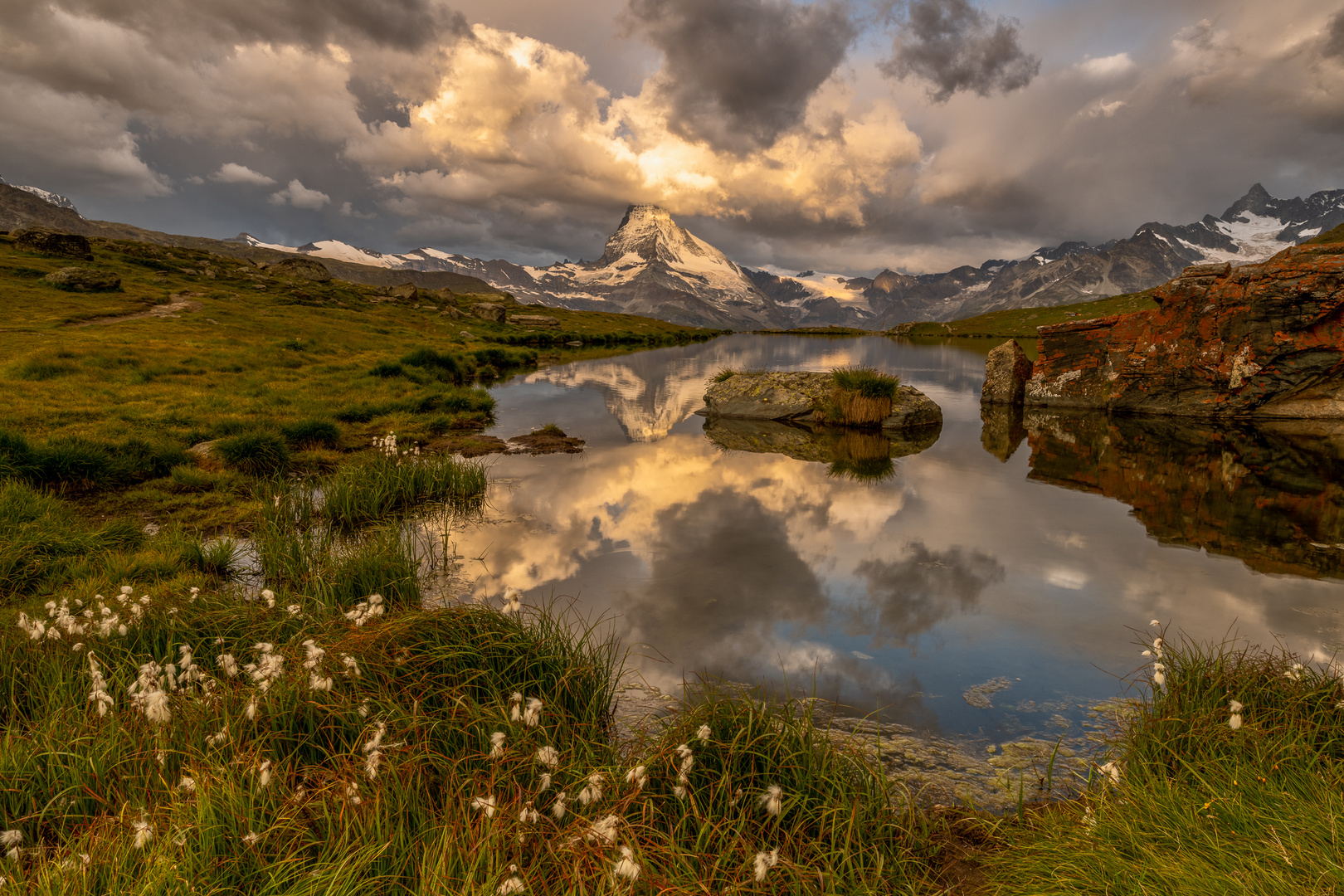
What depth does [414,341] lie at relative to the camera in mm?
46125

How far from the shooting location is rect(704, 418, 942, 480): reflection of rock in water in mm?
15766

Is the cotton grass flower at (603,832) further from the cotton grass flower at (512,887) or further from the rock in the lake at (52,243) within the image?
the rock in the lake at (52,243)

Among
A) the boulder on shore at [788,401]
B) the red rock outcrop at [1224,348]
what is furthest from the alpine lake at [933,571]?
the red rock outcrop at [1224,348]

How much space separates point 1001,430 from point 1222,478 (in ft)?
26.7

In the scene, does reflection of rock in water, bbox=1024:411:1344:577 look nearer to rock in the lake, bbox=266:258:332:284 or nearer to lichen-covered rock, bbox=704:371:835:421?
lichen-covered rock, bbox=704:371:835:421

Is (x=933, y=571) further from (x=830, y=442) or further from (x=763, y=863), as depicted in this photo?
(x=830, y=442)

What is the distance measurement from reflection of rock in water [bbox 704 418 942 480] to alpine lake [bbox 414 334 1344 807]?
212 mm

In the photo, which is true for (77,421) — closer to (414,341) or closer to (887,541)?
(887,541)

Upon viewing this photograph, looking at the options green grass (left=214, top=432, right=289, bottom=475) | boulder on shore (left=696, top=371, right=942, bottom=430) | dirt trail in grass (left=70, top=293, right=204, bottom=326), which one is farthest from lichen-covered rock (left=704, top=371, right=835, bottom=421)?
dirt trail in grass (left=70, top=293, right=204, bottom=326)

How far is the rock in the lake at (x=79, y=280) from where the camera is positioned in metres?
45.8

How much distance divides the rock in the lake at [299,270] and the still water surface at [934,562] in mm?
99009

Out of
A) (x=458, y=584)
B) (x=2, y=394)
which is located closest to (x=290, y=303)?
(x=2, y=394)

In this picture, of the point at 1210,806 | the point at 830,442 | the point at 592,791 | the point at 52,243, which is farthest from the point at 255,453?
the point at 52,243

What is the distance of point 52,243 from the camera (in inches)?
2534
